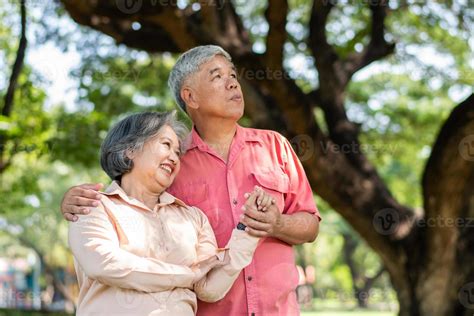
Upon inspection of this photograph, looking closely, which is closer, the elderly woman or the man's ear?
the elderly woman

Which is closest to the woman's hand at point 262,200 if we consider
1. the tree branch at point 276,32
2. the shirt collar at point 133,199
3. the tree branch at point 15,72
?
the shirt collar at point 133,199

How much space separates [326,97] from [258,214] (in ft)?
25.6

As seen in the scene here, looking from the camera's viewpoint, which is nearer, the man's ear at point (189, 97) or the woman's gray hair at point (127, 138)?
the woman's gray hair at point (127, 138)

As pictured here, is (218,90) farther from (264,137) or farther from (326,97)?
(326,97)

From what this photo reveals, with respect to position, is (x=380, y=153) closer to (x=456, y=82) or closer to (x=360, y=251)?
(x=456, y=82)

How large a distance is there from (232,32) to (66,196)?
6.54m

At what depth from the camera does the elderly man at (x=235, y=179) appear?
3590mm

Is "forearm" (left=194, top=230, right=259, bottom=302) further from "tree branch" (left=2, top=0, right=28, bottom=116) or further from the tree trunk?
"tree branch" (left=2, top=0, right=28, bottom=116)

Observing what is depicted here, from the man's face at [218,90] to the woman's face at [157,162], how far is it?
34cm

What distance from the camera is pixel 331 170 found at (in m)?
9.84

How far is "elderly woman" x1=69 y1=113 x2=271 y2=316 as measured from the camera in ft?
10.5

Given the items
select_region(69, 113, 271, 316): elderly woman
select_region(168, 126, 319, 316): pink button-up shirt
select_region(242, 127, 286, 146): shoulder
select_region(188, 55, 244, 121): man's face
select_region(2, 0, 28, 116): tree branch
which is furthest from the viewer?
select_region(2, 0, 28, 116): tree branch

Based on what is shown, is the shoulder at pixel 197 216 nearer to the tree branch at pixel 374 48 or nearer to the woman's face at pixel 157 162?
the woman's face at pixel 157 162

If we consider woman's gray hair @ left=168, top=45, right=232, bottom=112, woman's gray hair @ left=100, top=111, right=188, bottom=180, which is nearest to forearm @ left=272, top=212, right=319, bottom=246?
woman's gray hair @ left=100, top=111, right=188, bottom=180
